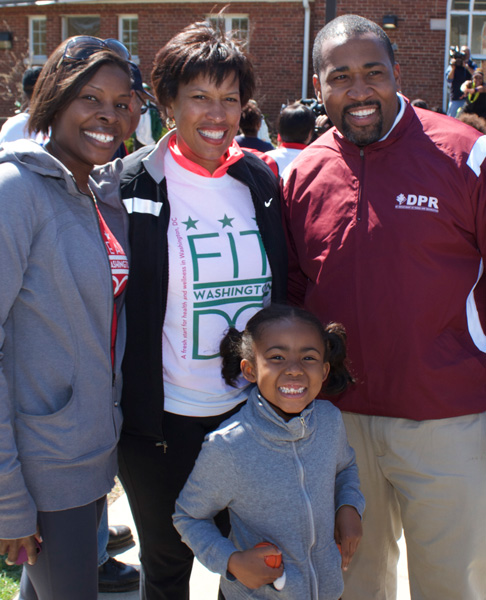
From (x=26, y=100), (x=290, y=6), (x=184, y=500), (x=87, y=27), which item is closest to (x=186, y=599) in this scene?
(x=184, y=500)

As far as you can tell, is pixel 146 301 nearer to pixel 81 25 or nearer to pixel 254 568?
pixel 254 568

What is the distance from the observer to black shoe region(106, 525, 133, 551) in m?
3.56

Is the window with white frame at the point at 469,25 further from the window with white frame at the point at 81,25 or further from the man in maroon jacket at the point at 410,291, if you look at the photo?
the man in maroon jacket at the point at 410,291

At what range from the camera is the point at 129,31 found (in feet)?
57.7

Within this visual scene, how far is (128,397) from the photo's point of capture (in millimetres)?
2420

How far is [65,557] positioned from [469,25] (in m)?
16.8

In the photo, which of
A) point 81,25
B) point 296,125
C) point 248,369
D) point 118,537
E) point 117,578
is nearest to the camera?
point 248,369

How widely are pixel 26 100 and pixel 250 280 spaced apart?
3391 mm

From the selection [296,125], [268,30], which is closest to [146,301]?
[296,125]

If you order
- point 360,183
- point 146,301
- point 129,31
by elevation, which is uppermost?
point 129,31

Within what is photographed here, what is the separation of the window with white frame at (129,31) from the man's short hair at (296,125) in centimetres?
1269

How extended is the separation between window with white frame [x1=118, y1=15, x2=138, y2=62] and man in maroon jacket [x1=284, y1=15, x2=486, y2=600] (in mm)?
16243

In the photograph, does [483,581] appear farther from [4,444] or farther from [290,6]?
[290,6]

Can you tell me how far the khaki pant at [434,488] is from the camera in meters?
2.41
